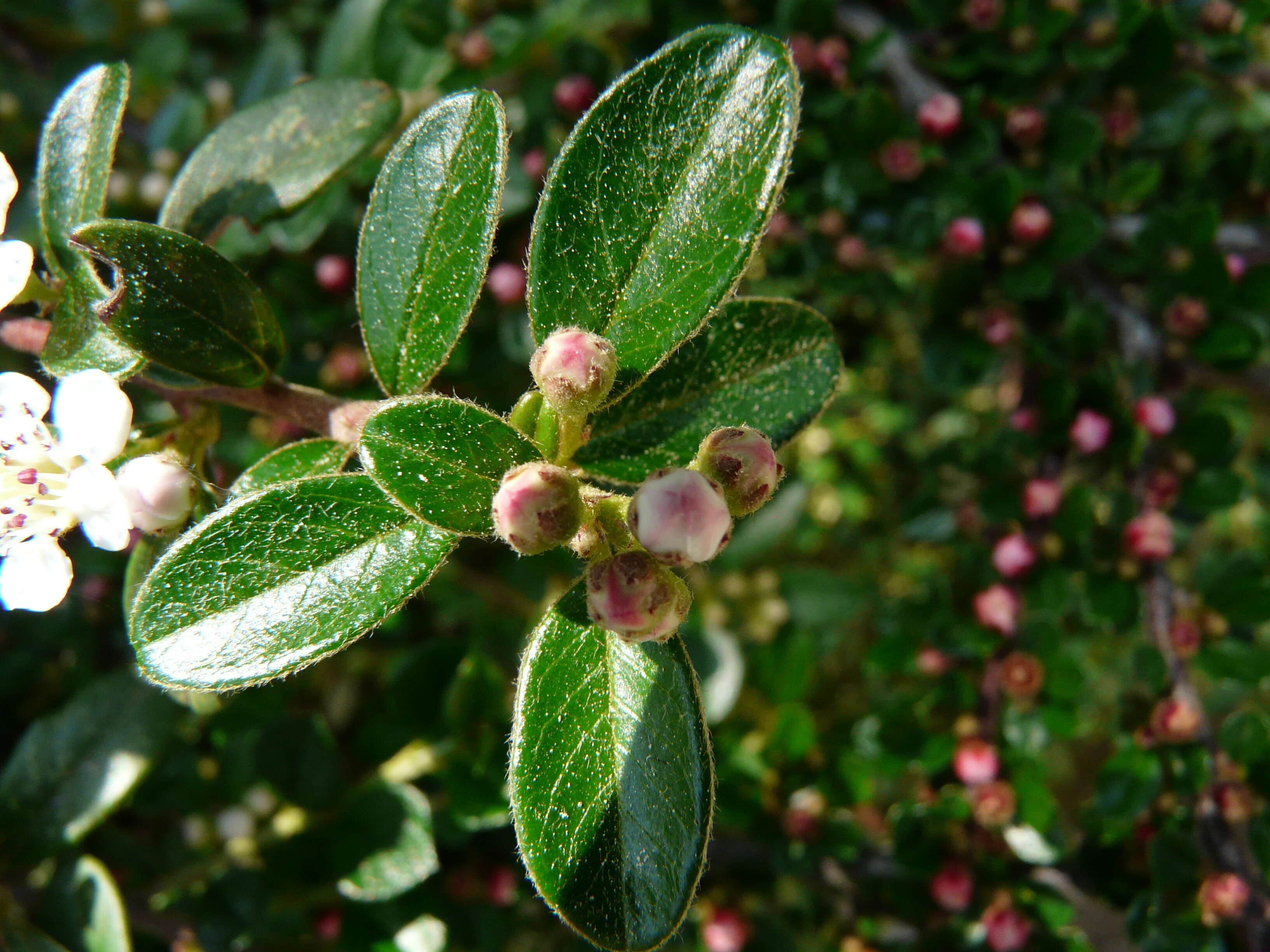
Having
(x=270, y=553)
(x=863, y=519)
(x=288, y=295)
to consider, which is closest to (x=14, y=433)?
(x=270, y=553)

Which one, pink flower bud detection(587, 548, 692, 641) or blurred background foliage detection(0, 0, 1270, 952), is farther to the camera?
blurred background foliage detection(0, 0, 1270, 952)

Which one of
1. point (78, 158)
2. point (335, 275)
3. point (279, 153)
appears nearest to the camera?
point (78, 158)

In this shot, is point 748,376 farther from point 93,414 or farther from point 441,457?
point 93,414

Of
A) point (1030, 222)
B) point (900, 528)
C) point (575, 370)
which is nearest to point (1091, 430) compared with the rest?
point (1030, 222)

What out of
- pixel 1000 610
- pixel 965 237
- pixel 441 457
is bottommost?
pixel 1000 610

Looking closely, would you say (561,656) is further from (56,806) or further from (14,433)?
(56,806)

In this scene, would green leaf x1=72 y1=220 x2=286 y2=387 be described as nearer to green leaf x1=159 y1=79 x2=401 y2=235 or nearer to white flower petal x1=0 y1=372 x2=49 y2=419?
white flower petal x1=0 y1=372 x2=49 y2=419

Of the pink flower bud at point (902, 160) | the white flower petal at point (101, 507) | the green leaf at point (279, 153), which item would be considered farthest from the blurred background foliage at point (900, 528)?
the white flower petal at point (101, 507)

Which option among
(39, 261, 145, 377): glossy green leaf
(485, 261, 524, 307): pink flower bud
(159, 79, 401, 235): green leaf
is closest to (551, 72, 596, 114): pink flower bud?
(485, 261, 524, 307): pink flower bud
